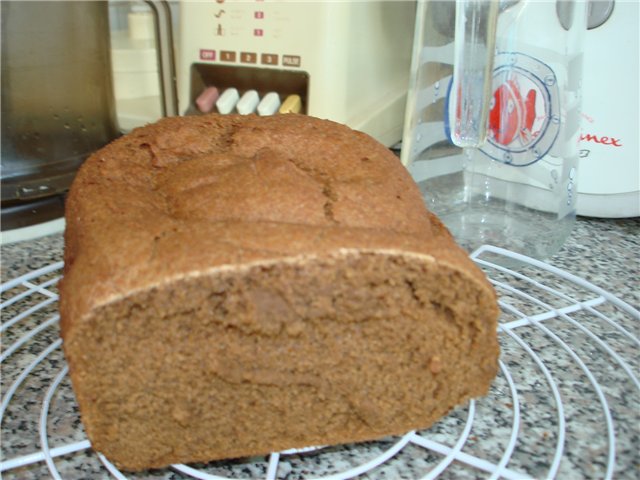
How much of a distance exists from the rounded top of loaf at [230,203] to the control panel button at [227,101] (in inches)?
14.7

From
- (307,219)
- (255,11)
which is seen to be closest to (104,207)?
(307,219)

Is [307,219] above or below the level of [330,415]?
above

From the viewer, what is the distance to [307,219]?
69 centimetres

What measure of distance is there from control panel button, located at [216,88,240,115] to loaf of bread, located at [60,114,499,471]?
0.51 meters

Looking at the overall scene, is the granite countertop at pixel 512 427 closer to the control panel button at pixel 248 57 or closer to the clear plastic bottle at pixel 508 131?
the clear plastic bottle at pixel 508 131

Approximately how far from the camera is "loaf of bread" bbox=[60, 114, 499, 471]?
63 cm

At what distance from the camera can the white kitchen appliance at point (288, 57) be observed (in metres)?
1.25

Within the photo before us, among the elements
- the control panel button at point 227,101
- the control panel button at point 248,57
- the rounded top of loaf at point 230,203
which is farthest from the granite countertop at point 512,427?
the control panel button at point 248,57

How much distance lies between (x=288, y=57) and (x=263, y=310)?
775mm

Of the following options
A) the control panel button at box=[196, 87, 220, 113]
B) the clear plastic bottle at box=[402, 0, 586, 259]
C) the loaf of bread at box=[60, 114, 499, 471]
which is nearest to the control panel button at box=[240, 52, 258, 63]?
the control panel button at box=[196, 87, 220, 113]

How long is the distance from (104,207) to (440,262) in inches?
16.5

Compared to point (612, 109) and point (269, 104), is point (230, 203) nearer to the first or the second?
point (269, 104)

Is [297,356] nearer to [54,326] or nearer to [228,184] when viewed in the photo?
[228,184]

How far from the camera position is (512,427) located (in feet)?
2.52
